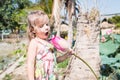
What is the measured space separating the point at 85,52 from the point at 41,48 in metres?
2.41

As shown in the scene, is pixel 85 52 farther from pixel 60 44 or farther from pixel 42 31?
pixel 60 44

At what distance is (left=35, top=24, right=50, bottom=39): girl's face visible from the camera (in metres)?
3.48

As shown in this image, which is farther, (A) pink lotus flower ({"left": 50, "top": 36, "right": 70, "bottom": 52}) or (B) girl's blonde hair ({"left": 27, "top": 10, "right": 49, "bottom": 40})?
(B) girl's blonde hair ({"left": 27, "top": 10, "right": 49, "bottom": 40})

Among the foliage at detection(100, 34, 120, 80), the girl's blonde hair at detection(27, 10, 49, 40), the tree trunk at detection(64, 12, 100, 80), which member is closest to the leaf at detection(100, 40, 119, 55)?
the foliage at detection(100, 34, 120, 80)

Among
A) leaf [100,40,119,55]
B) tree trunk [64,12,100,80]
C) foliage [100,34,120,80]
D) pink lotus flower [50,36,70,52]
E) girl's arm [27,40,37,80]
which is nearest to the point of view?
pink lotus flower [50,36,70,52]

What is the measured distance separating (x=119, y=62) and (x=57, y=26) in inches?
216

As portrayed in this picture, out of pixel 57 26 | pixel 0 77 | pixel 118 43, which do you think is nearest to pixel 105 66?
pixel 118 43

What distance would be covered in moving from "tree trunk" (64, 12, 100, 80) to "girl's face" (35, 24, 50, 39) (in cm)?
235

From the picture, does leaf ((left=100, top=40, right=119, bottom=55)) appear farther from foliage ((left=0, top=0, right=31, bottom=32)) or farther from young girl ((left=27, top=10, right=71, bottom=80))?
foliage ((left=0, top=0, right=31, bottom=32))

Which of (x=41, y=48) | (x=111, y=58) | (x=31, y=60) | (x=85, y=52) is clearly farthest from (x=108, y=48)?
(x=31, y=60)

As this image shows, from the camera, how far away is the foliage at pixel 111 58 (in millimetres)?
6973

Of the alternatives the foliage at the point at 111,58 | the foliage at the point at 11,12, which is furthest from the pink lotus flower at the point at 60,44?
the foliage at the point at 11,12

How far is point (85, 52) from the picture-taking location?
5891mm

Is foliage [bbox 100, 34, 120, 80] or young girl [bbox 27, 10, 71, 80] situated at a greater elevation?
young girl [bbox 27, 10, 71, 80]
